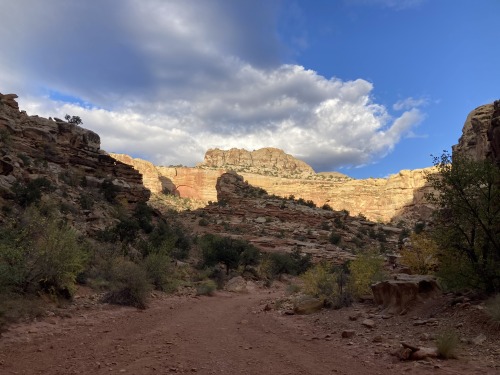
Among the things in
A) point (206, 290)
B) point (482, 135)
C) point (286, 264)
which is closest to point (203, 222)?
point (286, 264)

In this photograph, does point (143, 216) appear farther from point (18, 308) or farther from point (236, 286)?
point (18, 308)

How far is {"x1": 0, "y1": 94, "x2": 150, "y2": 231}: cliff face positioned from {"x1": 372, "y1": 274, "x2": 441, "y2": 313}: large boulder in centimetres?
1605

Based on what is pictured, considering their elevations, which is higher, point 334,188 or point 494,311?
point 334,188

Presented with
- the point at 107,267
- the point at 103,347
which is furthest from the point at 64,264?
the point at 107,267

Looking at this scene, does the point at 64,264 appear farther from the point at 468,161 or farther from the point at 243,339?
the point at 468,161

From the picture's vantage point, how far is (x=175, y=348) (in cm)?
646

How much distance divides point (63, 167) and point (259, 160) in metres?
96.8

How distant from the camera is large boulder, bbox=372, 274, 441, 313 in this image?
952 centimetres

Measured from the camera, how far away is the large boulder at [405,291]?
31.2ft

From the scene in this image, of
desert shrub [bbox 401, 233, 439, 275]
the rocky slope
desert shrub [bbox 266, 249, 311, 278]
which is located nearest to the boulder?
desert shrub [bbox 266, 249, 311, 278]

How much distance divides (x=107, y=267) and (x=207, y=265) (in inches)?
395

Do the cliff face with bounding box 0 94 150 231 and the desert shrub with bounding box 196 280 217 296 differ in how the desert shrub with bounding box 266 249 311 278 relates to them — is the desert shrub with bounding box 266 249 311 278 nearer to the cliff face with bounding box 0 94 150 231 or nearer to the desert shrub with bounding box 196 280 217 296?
the desert shrub with bounding box 196 280 217 296

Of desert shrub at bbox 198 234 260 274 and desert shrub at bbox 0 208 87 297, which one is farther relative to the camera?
desert shrub at bbox 198 234 260 274

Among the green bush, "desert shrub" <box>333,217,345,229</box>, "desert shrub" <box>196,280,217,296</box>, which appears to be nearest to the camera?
"desert shrub" <box>196,280,217,296</box>
